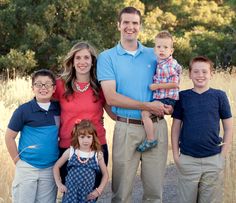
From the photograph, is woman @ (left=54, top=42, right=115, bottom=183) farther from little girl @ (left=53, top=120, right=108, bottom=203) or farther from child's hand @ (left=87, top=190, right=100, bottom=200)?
child's hand @ (left=87, top=190, right=100, bottom=200)

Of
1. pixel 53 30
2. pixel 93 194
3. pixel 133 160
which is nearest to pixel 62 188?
pixel 93 194

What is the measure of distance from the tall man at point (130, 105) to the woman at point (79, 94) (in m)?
0.11

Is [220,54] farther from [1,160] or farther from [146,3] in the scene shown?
[1,160]

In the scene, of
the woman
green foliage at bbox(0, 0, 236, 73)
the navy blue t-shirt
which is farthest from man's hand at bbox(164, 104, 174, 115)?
green foliage at bbox(0, 0, 236, 73)

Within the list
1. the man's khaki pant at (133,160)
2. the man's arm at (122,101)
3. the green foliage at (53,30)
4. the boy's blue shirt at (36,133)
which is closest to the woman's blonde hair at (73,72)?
the man's arm at (122,101)

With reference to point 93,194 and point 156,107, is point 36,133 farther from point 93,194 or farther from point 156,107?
point 156,107

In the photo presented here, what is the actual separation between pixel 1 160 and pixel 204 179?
2.43 meters

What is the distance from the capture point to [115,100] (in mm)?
4352

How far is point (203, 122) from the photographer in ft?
14.1

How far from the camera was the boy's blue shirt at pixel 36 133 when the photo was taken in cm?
427

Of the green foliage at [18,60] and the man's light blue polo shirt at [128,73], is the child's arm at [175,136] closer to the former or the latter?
the man's light blue polo shirt at [128,73]

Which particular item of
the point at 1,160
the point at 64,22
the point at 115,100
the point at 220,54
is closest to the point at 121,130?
the point at 115,100

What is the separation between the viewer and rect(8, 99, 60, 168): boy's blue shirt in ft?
14.0

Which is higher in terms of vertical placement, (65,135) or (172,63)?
(172,63)
